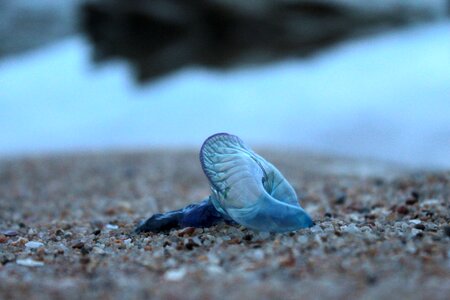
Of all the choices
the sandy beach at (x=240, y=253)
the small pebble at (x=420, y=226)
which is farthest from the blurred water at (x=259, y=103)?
the small pebble at (x=420, y=226)

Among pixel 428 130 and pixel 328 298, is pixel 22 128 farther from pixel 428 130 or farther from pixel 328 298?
pixel 328 298

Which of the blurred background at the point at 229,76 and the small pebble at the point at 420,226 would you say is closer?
the small pebble at the point at 420,226

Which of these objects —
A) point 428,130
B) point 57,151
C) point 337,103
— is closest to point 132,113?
point 57,151

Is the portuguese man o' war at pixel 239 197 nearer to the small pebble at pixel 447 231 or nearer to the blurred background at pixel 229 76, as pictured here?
the small pebble at pixel 447 231

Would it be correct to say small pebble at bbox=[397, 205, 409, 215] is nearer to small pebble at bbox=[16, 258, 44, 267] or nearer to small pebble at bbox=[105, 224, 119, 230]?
small pebble at bbox=[105, 224, 119, 230]

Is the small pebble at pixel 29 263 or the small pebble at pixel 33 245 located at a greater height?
the small pebble at pixel 29 263

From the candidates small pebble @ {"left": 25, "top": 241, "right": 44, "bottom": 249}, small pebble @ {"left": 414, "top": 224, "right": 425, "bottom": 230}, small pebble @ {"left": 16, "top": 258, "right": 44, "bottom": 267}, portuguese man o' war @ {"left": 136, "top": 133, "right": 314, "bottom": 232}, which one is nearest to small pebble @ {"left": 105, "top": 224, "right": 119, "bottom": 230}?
portuguese man o' war @ {"left": 136, "top": 133, "right": 314, "bottom": 232}

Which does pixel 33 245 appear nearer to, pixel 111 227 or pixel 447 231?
pixel 111 227
